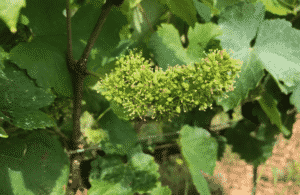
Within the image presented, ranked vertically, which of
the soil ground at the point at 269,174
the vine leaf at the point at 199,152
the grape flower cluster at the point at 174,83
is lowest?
the soil ground at the point at 269,174

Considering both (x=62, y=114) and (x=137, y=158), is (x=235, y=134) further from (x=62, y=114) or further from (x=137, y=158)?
(x=62, y=114)

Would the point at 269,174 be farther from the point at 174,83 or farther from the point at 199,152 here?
the point at 174,83

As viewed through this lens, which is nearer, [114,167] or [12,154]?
[12,154]

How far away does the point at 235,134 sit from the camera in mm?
1256

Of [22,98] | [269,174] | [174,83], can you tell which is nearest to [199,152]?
[174,83]

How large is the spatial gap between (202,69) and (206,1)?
0.43ft

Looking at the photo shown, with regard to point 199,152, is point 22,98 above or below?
above

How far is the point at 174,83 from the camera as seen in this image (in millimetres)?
491

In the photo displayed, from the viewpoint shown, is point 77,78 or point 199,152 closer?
point 77,78

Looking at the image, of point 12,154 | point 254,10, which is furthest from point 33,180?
point 254,10

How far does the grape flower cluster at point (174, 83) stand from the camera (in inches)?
18.4

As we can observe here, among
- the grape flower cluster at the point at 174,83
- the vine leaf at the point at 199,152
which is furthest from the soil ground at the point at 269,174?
the grape flower cluster at the point at 174,83

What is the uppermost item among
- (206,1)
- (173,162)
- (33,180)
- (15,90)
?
(206,1)

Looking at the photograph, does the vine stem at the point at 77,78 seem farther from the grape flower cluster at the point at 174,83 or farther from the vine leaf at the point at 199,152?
the vine leaf at the point at 199,152
